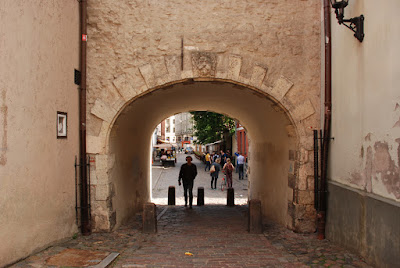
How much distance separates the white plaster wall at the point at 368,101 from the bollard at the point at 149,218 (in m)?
3.37

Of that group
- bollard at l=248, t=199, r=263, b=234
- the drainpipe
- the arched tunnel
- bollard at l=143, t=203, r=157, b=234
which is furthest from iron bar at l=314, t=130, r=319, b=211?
the drainpipe

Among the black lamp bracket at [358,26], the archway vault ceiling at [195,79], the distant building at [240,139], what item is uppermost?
the black lamp bracket at [358,26]

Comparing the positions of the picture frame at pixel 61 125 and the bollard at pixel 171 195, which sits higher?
the picture frame at pixel 61 125

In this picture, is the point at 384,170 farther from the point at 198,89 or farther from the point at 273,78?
the point at 198,89

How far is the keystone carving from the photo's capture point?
6.43 m

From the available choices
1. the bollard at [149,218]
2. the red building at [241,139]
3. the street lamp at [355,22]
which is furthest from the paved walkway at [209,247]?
the red building at [241,139]

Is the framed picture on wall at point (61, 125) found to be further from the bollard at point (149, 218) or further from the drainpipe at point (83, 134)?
the bollard at point (149, 218)

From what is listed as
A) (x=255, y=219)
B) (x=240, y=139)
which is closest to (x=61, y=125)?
(x=255, y=219)

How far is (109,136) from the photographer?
653 centimetres

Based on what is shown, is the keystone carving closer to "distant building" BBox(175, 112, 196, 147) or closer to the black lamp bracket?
the black lamp bracket

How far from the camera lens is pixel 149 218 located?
6.86 meters

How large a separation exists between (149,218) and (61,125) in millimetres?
2432

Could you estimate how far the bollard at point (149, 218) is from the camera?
684 cm

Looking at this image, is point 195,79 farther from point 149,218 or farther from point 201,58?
point 149,218
